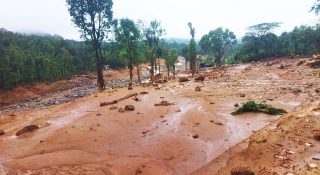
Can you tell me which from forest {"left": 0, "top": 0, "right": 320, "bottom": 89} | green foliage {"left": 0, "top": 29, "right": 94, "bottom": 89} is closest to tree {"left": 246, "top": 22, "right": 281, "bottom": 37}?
forest {"left": 0, "top": 0, "right": 320, "bottom": 89}

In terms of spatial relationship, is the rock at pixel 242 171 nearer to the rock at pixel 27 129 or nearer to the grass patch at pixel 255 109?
the grass patch at pixel 255 109

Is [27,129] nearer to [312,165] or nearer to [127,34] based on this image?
[312,165]

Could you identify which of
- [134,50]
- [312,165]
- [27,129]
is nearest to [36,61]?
[134,50]

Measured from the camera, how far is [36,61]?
72.7 metres

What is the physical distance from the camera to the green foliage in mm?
61906

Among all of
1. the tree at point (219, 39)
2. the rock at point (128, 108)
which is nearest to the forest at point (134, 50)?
the tree at point (219, 39)

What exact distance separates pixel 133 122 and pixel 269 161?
20.6 ft

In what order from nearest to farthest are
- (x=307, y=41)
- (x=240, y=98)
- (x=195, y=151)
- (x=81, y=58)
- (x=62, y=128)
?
(x=195, y=151), (x=62, y=128), (x=240, y=98), (x=307, y=41), (x=81, y=58)

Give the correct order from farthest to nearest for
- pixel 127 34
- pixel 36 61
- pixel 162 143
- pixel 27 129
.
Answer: pixel 36 61, pixel 127 34, pixel 27 129, pixel 162 143

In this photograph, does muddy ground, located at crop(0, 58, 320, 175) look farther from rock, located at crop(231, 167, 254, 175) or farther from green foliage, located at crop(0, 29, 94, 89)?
green foliage, located at crop(0, 29, 94, 89)

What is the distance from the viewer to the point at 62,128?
1321cm

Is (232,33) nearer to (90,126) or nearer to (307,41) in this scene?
(307,41)

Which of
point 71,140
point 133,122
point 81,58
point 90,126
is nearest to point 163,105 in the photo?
point 133,122

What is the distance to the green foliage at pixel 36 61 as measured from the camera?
2437 inches
